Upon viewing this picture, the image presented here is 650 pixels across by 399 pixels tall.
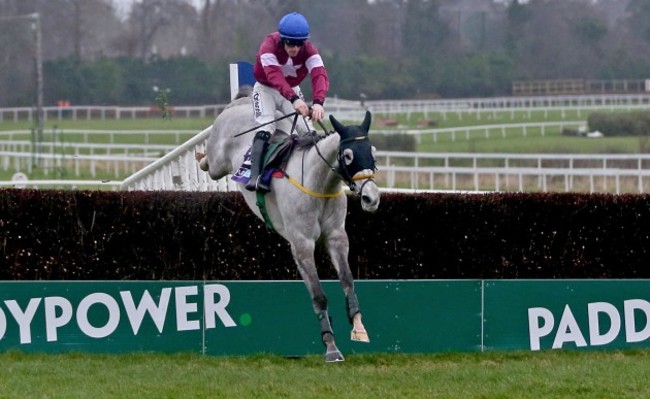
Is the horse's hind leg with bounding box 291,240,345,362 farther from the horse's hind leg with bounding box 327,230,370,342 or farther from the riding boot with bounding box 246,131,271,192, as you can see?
the riding boot with bounding box 246,131,271,192

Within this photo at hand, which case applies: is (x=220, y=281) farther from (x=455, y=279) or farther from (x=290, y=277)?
(x=455, y=279)

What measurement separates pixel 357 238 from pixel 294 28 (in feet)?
7.48

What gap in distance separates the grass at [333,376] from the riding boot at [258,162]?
1346 millimetres

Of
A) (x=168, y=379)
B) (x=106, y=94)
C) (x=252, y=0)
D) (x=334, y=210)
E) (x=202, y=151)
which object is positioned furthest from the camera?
(x=106, y=94)

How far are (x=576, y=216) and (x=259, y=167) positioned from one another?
307 cm

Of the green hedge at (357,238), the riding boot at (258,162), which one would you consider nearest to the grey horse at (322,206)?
the riding boot at (258,162)

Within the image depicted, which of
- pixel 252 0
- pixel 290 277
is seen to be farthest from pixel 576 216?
pixel 252 0

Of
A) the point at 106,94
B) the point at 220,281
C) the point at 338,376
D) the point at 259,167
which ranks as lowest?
the point at 338,376

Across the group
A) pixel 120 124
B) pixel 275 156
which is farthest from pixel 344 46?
pixel 275 156

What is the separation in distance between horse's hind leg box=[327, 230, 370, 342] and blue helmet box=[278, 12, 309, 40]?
5.02ft

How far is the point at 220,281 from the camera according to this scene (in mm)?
10438

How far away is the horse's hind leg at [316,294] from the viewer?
9.48 meters

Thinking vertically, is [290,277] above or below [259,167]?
below

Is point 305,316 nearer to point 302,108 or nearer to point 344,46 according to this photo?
point 302,108
